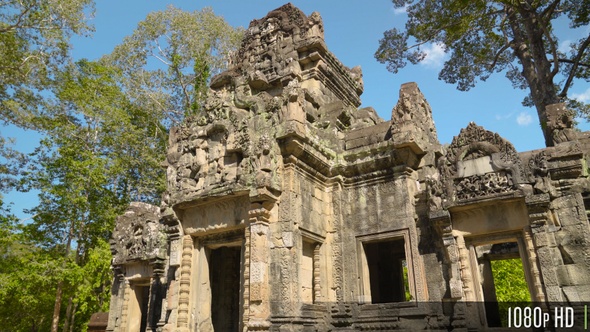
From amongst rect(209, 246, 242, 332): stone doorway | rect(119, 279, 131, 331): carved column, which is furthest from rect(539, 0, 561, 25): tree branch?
rect(119, 279, 131, 331): carved column

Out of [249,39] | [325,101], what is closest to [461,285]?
[325,101]

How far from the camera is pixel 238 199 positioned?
8758mm

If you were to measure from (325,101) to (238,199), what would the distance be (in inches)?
164

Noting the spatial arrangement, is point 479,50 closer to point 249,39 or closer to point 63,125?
point 249,39

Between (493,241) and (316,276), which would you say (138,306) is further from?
(493,241)

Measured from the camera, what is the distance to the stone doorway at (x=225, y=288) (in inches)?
419

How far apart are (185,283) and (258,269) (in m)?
1.95

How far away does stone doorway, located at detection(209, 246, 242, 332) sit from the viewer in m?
10.6

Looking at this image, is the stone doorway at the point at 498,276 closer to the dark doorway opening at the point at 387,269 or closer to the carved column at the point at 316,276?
the dark doorway opening at the point at 387,269

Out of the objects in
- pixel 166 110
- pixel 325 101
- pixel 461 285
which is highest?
pixel 166 110

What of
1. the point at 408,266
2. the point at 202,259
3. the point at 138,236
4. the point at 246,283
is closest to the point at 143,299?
the point at 138,236

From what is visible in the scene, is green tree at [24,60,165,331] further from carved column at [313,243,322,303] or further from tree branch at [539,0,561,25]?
tree branch at [539,0,561,25]

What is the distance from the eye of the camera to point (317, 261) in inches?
365

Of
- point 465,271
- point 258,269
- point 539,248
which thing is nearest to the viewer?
point 539,248
